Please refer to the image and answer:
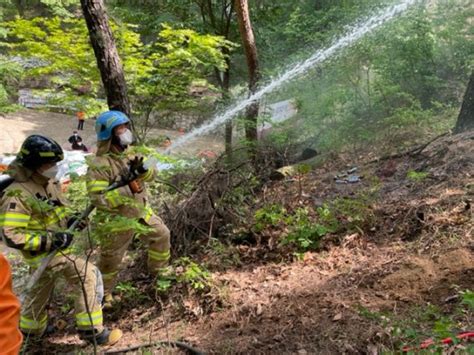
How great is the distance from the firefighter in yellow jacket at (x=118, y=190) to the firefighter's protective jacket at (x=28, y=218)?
39cm

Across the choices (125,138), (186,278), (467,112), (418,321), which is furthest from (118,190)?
(467,112)

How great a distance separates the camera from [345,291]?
3.59 metres

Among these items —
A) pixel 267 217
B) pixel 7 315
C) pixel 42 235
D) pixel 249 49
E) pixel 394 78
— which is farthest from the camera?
pixel 394 78

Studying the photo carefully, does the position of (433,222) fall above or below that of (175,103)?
below

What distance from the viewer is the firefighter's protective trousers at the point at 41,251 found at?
312 cm

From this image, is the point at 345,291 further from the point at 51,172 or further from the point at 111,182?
the point at 51,172

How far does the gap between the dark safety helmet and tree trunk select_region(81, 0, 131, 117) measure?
1873 mm

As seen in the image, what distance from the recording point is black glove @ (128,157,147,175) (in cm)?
393

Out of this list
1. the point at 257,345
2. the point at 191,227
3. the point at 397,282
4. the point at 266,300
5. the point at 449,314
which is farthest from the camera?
the point at 191,227

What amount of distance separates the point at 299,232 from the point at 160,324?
1793 millimetres

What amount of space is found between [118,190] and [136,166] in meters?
0.29

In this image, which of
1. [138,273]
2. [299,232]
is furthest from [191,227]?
[299,232]

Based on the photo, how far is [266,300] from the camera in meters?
3.81

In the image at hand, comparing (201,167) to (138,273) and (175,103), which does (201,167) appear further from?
(138,273)
